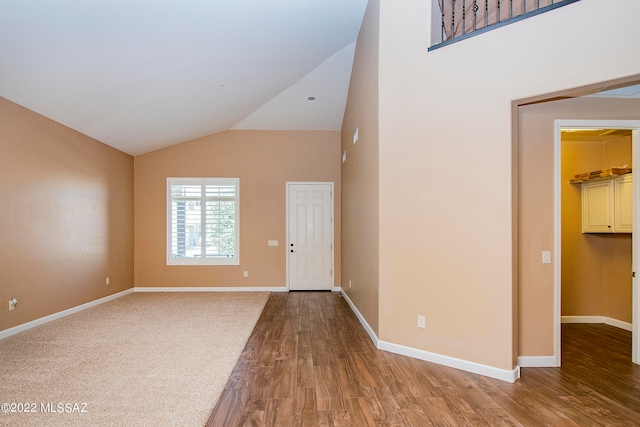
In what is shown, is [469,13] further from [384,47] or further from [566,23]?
[566,23]

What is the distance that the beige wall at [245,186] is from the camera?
23.0 feet

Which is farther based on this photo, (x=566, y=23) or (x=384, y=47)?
(x=384, y=47)

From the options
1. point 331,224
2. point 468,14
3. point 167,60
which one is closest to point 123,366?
point 167,60

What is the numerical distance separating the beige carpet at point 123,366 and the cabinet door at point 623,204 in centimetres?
478

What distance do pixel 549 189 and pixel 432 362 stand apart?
1991 mm

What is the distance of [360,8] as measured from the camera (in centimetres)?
443

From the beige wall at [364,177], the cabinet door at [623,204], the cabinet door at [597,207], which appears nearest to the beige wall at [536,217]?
the beige wall at [364,177]

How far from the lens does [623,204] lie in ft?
13.8

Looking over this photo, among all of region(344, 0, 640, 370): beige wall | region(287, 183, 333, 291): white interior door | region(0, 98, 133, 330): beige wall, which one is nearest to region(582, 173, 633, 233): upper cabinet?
region(344, 0, 640, 370): beige wall

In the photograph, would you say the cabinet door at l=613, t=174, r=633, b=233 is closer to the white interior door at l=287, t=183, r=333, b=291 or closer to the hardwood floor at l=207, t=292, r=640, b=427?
the hardwood floor at l=207, t=292, r=640, b=427

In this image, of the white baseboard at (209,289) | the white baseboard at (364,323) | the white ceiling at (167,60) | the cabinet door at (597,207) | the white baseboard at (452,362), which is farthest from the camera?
the white baseboard at (209,289)

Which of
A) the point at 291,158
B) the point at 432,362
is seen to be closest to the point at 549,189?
the point at 432,362

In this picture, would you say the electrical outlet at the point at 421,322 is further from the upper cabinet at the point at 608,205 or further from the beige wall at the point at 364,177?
the upper cabinet at the point at 608,205

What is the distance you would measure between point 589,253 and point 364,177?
127 inches
